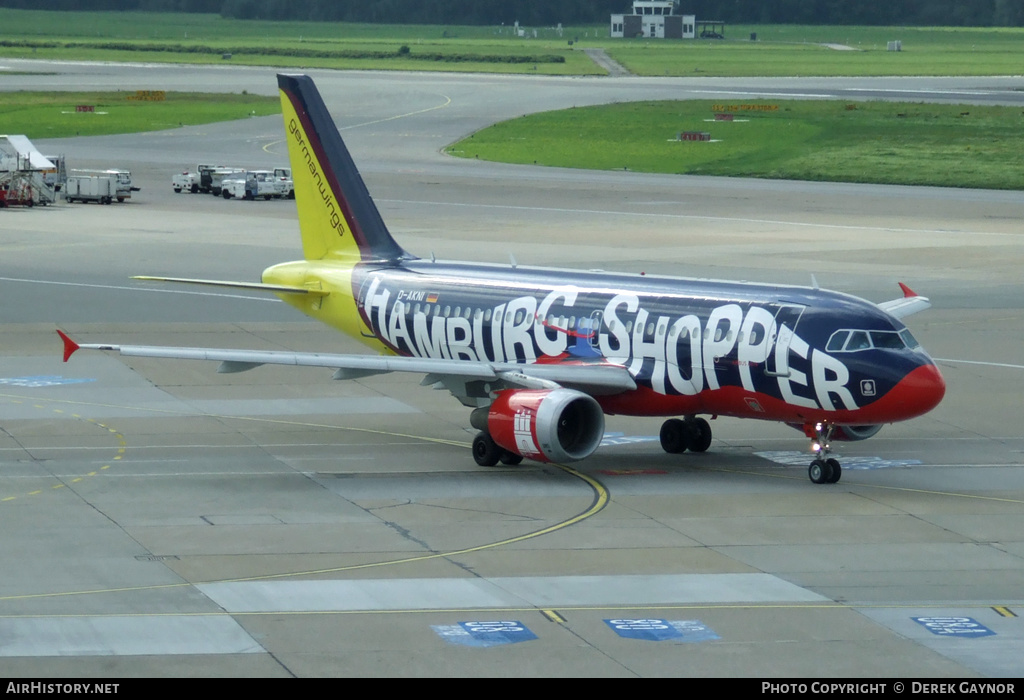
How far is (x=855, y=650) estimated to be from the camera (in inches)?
853

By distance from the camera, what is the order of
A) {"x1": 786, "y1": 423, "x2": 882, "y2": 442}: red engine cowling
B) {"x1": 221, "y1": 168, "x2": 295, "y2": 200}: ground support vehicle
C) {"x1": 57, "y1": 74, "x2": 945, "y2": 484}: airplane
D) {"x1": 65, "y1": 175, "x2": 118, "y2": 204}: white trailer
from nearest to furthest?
{"x1": 57, "y1": 74, "x2": 945, "y2": 484}: airplane → {"x1": 786, "y1": 423, "x2": 882, "y2": 442}: red engine cowling → {"x1": 65, "y1": 175, "x2": 118, "y2": 204}: white trailer → {"x1": 221, "y1": 168, "x2": 295, "y2": 200}: ground support vehicle

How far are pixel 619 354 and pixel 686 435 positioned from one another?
9.21ft

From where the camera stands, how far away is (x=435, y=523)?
2888 centimetres

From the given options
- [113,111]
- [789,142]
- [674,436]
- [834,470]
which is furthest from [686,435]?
[113,111]

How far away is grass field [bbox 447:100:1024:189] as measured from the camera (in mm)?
106750

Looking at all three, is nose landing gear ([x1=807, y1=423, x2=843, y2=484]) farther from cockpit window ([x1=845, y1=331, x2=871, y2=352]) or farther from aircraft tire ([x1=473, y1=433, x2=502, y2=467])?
aircraft tire ([x1=473, y1=433, x2=502, y2=467])

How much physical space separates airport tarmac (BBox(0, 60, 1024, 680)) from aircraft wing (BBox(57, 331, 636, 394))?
198 centimetres

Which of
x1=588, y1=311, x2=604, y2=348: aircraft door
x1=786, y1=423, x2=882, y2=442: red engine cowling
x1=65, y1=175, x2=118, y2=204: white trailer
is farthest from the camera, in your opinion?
x1=65, y1=175, x2=118, y2=204: white trailer

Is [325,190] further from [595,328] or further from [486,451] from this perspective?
[486,451]

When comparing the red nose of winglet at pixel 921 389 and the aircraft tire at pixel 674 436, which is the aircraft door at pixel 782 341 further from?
the aircraft tire at pixel 674 436

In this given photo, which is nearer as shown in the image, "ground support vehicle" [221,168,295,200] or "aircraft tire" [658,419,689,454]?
"aircraft tire" [658,419,689,454]

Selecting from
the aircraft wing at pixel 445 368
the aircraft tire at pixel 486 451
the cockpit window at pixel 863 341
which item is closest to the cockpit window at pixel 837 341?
the cockpit window at pixel 863 341

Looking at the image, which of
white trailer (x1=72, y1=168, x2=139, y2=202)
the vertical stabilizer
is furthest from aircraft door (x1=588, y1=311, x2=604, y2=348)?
white trailer (x1=72, y1=168, x2=139, y2=202)

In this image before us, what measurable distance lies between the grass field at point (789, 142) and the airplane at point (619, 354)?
230 ft
